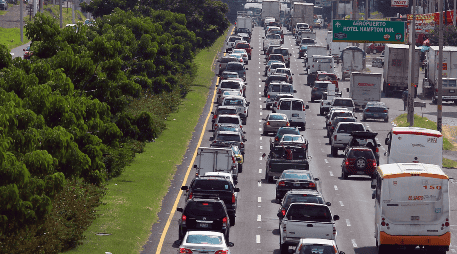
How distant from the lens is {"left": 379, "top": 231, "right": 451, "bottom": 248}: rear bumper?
89.7 ft

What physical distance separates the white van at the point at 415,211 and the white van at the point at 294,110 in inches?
1327

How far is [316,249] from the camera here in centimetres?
2330

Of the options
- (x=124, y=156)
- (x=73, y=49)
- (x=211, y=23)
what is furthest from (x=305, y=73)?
(x=73, y=49)

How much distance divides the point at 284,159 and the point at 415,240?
1735 cm

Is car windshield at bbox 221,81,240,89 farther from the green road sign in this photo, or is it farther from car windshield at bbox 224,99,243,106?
the green road sign

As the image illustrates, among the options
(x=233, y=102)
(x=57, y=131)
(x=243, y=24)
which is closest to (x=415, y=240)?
(x=57, y=131)

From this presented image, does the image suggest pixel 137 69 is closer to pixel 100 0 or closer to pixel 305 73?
pixel 100 0

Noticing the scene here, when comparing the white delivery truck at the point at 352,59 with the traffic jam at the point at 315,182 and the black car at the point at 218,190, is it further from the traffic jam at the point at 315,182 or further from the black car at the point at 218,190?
the black car at the point at 218,190

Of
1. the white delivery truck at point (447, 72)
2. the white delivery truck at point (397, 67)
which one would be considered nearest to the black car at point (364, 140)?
the white delivery truck at point (447, 72)

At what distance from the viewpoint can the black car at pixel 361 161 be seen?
43781 millimetres

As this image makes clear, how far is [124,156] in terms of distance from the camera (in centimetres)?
4475

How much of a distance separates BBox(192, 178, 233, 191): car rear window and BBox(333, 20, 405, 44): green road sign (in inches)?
2059

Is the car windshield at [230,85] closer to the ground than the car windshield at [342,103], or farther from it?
farther from it

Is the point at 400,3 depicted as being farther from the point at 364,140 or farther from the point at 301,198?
the point at 301,198
